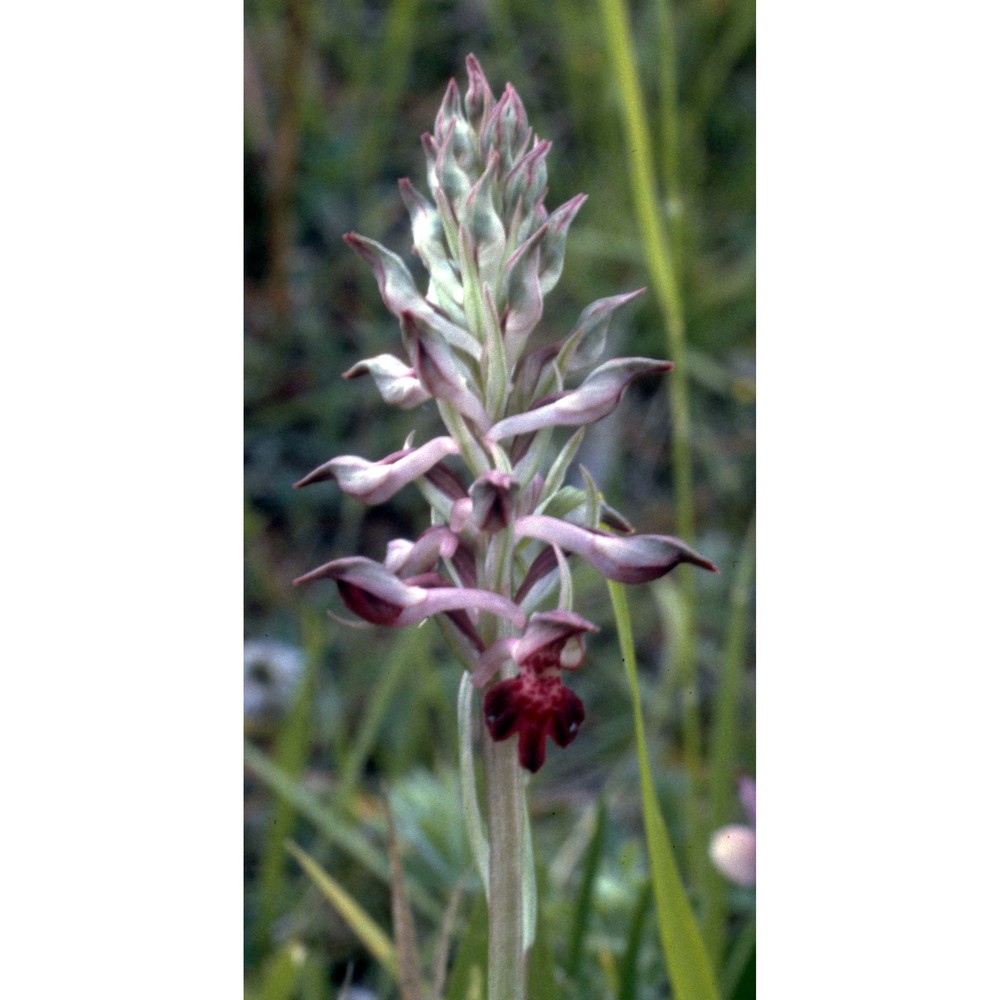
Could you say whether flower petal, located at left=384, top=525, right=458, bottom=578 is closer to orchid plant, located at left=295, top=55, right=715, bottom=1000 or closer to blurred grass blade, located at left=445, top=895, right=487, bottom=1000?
orchid plant, located at left=295, top=55, right=715, bottom=1000

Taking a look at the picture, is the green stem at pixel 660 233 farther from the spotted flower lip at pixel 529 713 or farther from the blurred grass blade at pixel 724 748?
the spotted flower lip at pixel 529 713

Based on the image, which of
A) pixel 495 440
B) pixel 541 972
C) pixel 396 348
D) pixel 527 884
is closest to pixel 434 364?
pixel 495 440

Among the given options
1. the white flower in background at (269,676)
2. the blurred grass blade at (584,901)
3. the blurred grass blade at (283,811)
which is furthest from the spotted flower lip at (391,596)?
the white flower in background at (269,676)

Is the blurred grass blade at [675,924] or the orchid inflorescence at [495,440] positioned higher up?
the orchid inflorescence at [495,440]

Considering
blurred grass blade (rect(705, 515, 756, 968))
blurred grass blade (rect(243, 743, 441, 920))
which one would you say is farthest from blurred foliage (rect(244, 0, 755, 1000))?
blurred grass blade (rect(705, 515, 756, 968))

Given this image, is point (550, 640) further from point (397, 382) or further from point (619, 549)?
point (397, 382)
